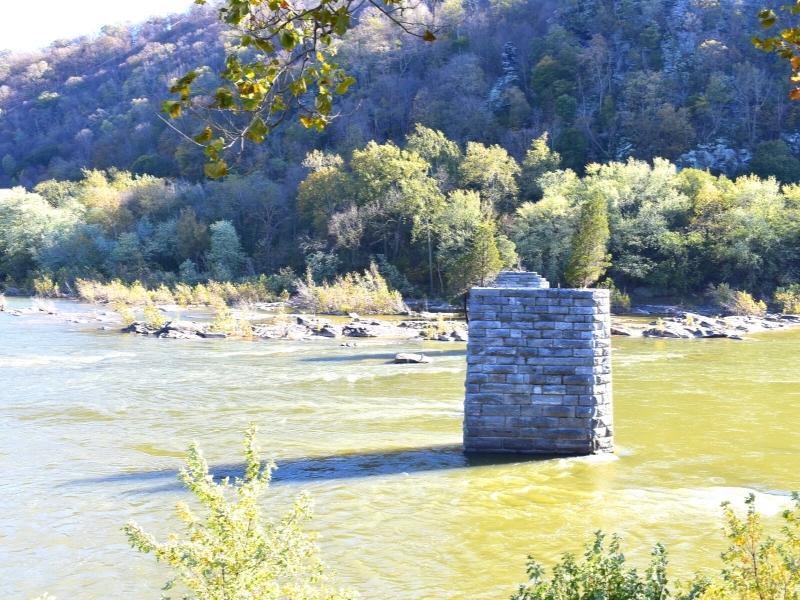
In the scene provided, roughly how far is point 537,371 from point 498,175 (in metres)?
41.5

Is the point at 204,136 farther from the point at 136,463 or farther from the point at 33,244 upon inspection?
the point at 33,244

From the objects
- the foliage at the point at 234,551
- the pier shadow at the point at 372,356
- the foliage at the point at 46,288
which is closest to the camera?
the foliage at the point at 234,551

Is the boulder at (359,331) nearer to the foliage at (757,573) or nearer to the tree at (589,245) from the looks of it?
the tree at (589,245)

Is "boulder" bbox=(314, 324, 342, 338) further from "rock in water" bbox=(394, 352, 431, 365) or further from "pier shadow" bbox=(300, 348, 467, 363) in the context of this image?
"rock in water" bbox=(394, 352, 431, 365)

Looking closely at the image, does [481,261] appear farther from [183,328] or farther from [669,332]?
[183,328]

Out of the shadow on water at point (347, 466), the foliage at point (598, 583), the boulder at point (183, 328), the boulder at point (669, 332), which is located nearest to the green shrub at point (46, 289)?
the boulder at point (183, 328)

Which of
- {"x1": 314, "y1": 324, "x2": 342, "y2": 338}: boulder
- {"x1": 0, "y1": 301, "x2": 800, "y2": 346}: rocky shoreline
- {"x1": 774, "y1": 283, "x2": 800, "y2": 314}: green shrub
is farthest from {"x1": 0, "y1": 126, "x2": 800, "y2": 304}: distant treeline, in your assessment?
{"x1": 314, "y1": 324, "x2": 342, "y2": 338}: boulder

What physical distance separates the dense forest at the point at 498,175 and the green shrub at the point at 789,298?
232 centimetres

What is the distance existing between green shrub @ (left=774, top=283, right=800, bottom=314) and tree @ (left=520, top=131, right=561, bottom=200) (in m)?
17.2

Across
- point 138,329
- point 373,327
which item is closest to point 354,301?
point 373,327

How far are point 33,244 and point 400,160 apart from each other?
90.0 feet

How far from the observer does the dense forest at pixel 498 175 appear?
44.2m

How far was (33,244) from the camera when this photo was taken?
2386 inches

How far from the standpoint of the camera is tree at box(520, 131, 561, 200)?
5334cm
